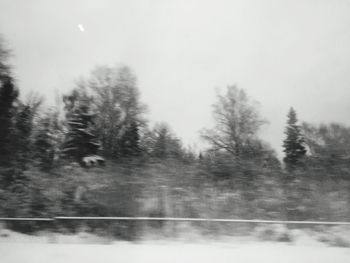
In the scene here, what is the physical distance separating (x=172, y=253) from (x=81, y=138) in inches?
647

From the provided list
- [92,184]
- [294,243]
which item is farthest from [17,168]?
[294,243]

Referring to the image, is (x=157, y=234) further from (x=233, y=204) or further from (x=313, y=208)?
(x=313, y=208)

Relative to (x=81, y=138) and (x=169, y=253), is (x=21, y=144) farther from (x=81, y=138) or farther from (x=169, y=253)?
(x=169, y=253)

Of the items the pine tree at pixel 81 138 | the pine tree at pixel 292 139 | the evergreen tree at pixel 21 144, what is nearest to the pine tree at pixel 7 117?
the evergreen tree at pixel 21 144

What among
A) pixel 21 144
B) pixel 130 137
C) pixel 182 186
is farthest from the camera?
pixel 130 137

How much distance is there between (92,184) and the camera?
1228 cm

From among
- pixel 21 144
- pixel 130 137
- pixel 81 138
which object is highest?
pixel 130 137

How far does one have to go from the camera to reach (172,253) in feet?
26.7

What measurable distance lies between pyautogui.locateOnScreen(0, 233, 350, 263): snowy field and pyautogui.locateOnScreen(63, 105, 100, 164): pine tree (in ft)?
44.3

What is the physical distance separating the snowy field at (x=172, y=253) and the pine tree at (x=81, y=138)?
13.5m

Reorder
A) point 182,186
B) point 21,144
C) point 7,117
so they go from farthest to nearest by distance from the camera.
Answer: point 7,117
point 21,144
point 182,186

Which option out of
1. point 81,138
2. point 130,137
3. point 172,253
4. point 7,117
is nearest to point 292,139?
point 130,137

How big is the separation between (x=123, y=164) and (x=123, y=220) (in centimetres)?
289

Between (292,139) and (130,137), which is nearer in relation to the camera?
(130,137)
